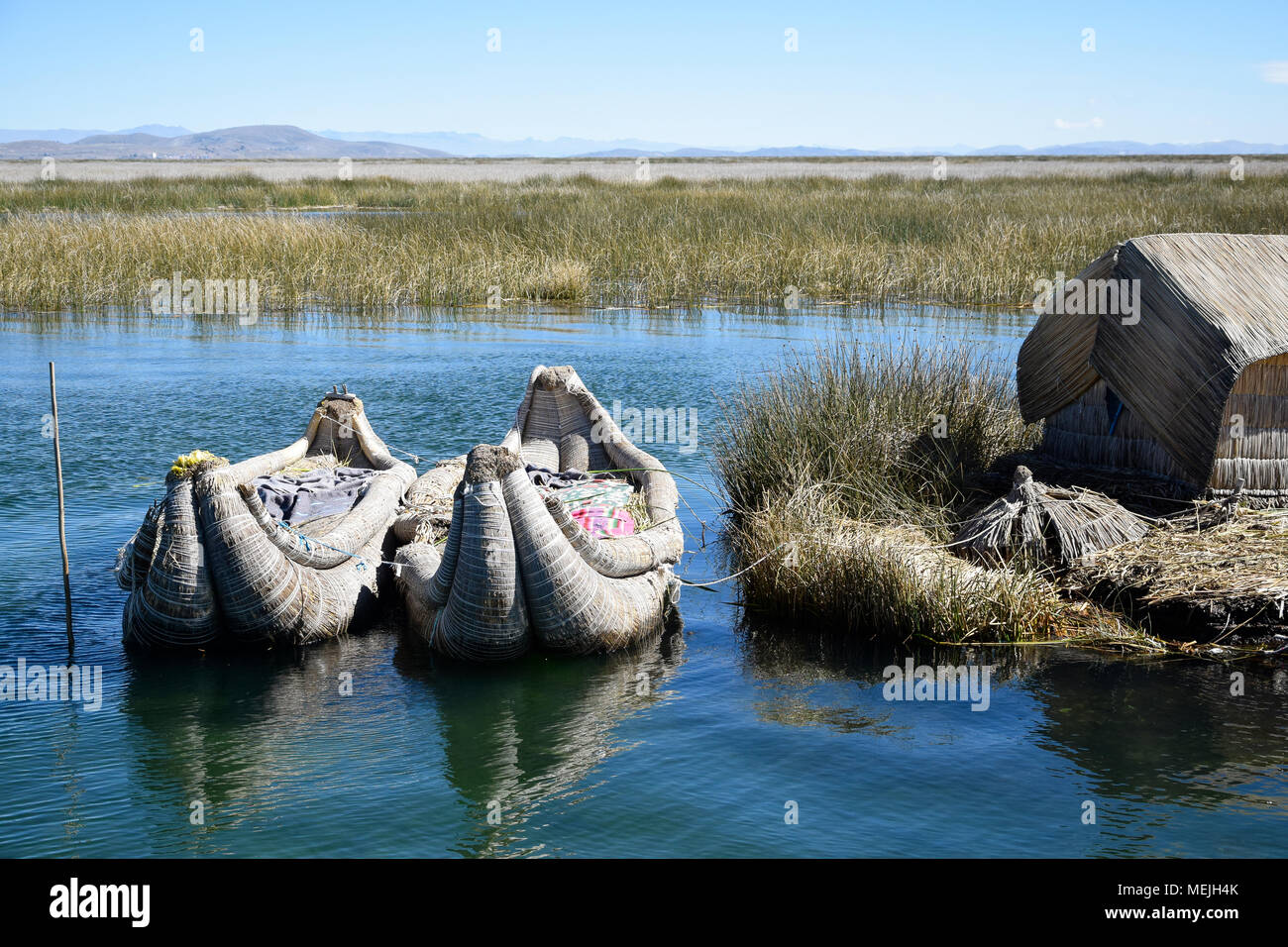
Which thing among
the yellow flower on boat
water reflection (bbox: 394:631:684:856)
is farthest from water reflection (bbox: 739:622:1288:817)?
the yellow flower on boat

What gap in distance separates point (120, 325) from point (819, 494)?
13.1m

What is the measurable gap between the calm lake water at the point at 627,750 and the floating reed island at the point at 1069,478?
342 mm

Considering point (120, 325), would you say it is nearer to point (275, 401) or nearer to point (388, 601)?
point (275, 401)

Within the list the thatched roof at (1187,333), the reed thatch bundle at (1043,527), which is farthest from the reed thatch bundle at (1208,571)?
the thatched roof at (1187,333)

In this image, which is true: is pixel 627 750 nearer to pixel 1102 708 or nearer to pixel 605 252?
pixel 1102 708

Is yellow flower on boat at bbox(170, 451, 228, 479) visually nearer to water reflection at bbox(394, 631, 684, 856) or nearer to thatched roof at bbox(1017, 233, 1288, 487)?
water reflection at bbox(394, 631, 684, 856)

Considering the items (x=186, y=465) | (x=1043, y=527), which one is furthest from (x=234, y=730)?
(x=1043, y=527)

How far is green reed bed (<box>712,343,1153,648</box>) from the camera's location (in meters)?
6.41

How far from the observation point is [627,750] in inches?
207

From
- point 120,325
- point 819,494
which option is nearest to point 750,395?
point 819,494

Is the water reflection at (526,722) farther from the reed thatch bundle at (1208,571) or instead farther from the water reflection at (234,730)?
the reed thatch bundle at (1208,571)

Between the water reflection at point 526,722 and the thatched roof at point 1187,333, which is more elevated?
the thatched roof at point 1187,333

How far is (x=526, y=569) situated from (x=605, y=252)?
1583cm

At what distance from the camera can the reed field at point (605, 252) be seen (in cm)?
1861
